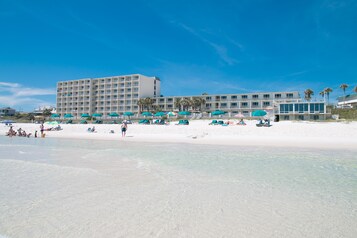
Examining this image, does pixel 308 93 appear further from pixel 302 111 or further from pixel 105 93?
pixel 105 93

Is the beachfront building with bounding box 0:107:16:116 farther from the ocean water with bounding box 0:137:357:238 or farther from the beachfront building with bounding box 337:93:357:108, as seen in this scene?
the beachfront building with bounding box 337:93:357:108

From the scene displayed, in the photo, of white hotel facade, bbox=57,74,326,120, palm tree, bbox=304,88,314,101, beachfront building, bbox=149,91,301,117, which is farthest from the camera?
palm tree, bbox=304,88,314,101

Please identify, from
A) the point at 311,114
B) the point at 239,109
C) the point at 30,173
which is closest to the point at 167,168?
the point at 30,173

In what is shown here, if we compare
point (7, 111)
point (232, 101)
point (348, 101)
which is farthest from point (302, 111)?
point (7, 111)

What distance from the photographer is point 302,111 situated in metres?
50.8

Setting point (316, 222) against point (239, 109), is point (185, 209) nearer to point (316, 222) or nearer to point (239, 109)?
point (316, 222)

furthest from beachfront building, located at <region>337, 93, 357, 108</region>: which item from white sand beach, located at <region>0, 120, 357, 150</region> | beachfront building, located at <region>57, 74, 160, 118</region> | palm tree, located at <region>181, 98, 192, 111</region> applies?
beachfront building, located at <region>57, 74, 160, 118</region>

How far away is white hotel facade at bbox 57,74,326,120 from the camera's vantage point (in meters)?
73.0

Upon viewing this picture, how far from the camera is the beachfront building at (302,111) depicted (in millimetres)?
49591

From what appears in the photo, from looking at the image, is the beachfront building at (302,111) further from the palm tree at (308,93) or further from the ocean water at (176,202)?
the ocean water at (176,202)

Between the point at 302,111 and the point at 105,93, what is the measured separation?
7051 centimetres

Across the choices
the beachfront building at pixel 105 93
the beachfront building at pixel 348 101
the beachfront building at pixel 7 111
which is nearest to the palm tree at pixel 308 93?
the beachfront building at pixel 348 101

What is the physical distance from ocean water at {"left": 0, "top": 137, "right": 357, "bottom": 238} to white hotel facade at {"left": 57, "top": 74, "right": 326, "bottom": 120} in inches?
2574

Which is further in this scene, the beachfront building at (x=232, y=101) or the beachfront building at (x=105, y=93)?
the beachfront building at (x=105, y=93)
